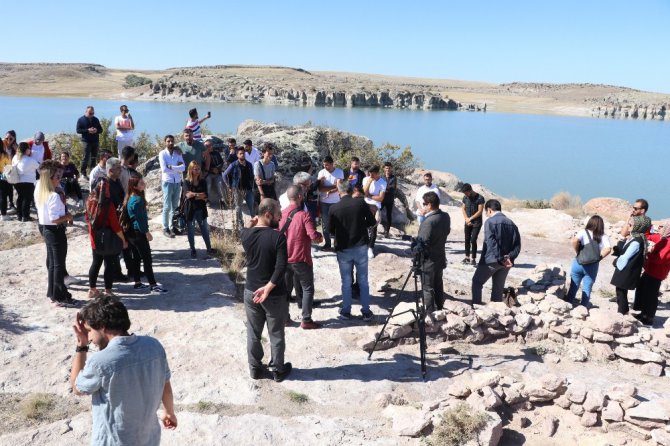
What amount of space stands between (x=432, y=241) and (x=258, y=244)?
246cm

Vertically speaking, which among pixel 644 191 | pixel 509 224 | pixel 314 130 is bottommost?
pixel 644 191

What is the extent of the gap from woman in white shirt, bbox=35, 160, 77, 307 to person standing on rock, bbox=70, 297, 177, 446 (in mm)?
3383

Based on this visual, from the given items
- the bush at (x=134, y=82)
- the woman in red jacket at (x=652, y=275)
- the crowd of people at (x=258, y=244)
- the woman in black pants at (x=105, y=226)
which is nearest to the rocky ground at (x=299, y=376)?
the crowd of people at (x=258, y=244)

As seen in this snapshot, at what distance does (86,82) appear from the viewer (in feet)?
287

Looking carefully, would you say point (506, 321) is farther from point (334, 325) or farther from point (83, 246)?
point (83, 246)

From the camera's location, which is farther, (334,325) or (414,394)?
(334,325)

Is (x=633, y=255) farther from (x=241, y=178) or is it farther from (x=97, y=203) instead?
(x=97, y=203)

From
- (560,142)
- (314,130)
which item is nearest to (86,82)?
(560,142)

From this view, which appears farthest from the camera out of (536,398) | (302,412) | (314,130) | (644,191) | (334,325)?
(644,191)

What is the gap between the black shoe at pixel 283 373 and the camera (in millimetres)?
5082

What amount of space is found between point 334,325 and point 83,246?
479 centimetres

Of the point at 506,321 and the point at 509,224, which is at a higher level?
the point at 509,224

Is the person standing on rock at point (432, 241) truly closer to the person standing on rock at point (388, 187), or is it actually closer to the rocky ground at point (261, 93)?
the person standing on rock at point (388, 187)

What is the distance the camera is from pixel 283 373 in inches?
201
